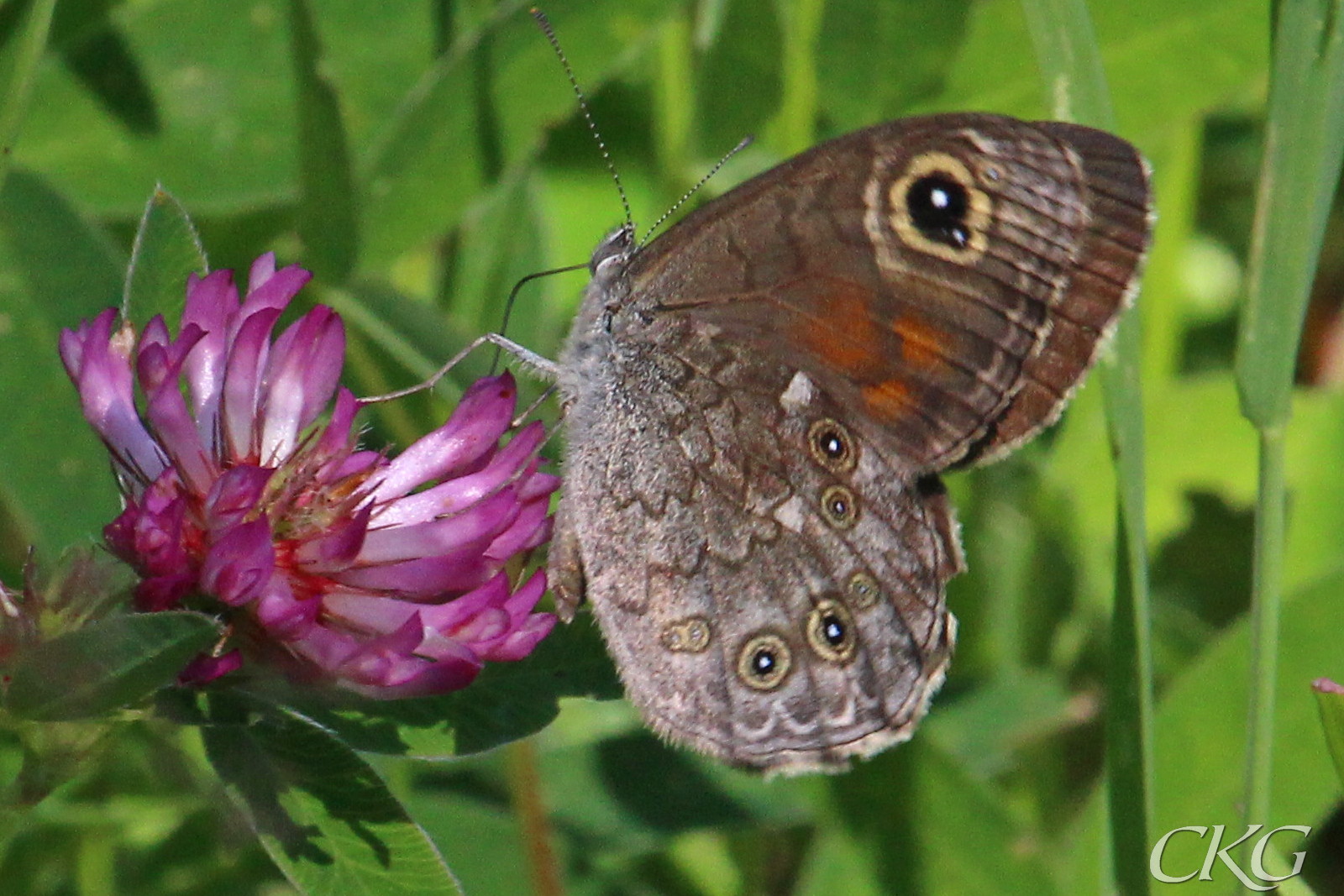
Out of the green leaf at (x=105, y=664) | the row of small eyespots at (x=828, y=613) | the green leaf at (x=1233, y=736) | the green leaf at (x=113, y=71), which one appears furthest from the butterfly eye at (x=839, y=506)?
the green leaf at (x=113, y=71)

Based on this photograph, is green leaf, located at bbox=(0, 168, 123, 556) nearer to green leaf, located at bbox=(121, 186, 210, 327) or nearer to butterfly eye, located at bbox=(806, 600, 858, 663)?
green leaf, located at bbox=(121, 186, 210, 327)

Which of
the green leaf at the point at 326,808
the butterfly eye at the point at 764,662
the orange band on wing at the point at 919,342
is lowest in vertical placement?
the butterfly eye at the point at 764,662

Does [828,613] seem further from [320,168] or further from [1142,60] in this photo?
[1142,60]

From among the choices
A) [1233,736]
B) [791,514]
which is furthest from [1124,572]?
[1233,736]

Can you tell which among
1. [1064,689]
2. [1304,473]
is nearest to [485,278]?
[1064,689]

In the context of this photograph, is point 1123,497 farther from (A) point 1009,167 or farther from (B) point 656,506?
(B) point 656,506

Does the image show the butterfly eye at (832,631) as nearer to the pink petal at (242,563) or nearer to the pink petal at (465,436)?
the pink petal at (465,436)
